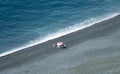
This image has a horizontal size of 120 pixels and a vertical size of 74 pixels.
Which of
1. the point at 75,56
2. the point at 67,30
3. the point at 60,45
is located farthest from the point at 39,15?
the point at 75,56

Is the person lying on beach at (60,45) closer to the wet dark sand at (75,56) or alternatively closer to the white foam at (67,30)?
the wet dark sand at (75,56)

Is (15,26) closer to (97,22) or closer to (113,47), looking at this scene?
(97,22)

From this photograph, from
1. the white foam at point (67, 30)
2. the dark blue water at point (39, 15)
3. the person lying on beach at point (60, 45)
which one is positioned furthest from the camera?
the dark blue water at point (39, 15)

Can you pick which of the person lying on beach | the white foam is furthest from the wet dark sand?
the white foam

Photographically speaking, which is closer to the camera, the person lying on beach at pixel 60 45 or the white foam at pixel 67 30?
the person lying on beach at pixel 60 45

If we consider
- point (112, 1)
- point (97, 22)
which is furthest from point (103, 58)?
point (112, 1)

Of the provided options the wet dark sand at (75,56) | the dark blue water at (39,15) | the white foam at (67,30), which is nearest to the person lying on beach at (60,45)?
the wet dark sand at (75,56)
